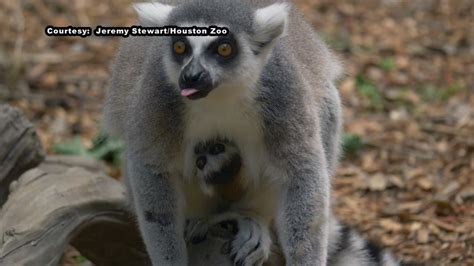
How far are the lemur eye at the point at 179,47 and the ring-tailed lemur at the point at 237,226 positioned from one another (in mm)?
683

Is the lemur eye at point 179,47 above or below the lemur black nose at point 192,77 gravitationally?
above

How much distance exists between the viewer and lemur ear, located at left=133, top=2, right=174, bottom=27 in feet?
15.7

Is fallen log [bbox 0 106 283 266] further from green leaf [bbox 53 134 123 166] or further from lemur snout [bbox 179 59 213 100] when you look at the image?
lemur snout [bbox 179 59 213 100]

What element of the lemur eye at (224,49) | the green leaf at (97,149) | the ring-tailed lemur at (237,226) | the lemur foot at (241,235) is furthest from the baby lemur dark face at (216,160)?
the green leaf at (97,149)

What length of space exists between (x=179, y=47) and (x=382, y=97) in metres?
5.34

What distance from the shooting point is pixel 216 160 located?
5.04 m

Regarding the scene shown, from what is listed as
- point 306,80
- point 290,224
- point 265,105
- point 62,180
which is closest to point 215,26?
point 265,105

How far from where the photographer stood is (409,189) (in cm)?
747

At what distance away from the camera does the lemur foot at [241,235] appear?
5.16 m

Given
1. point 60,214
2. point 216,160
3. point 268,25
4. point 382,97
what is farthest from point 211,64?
point 382,97

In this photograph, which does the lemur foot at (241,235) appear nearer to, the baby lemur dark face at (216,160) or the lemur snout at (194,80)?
the baby lemur dark face at (216,160)

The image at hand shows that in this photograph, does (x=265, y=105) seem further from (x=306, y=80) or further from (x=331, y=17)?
(x=331, y=17)

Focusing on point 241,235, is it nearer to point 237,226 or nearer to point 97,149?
point 237,226

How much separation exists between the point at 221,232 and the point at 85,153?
2.71m
